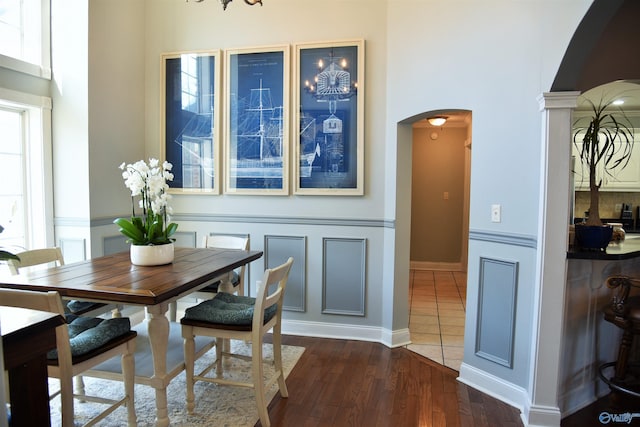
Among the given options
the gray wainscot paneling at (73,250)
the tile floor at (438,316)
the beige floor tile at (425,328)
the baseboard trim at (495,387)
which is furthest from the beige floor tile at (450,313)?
the gray wainscot paneling at (73,250)

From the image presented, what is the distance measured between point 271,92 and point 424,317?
9.19 feet

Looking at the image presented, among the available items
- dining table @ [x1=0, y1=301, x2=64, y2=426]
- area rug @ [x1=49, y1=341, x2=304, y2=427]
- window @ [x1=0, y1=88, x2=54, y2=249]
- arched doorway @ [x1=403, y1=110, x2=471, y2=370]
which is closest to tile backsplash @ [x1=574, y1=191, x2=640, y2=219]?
arched doorway @ [x1=403, y1=110, x2=471, y2=370]

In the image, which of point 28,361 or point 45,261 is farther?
point 45,261

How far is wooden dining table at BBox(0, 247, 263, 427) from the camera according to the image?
1817mm

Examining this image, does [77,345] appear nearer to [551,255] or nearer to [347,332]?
[347,332]

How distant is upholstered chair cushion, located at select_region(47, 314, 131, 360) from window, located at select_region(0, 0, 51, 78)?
2.06 meters

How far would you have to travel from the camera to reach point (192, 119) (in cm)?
367

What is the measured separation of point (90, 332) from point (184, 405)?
812 millimetres

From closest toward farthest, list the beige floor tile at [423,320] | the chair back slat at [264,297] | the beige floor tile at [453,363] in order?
the chair back slat at [264,297], the beige floor tile at [453,363], the beige floor tile at [423,320]

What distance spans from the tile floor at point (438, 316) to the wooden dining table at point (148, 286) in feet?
6.05

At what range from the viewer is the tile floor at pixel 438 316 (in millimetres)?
3203

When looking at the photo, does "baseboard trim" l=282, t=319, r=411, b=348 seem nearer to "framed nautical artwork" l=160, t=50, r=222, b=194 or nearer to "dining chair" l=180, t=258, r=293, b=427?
"dining chair" l=180, t=258, r=293, b=427

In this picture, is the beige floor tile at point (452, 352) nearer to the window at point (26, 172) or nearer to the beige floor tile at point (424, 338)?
the beige floor tile at point (424, 338)

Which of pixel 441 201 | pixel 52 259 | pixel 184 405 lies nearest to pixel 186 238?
pixel 52 259
